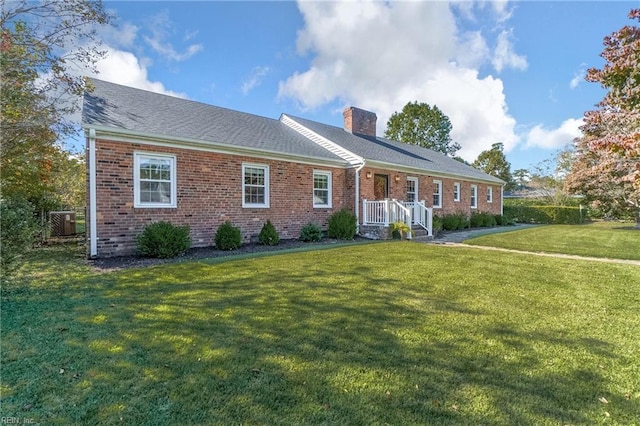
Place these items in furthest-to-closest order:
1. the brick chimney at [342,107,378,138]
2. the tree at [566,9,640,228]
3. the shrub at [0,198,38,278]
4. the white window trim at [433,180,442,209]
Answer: the brick chimney at [342,107,378,138] < the white window trim at [433,180,442,209] < the tree at [566,9,640,228] < the shrub at [0,198,38,278]

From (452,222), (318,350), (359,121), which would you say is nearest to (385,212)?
(452,222)

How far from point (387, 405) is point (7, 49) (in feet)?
27.5

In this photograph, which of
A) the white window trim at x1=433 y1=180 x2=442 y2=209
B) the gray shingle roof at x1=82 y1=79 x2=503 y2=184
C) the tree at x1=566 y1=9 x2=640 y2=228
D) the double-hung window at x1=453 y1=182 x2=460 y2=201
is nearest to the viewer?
the tree at x1=566 y1=9 x2=640 y2=228

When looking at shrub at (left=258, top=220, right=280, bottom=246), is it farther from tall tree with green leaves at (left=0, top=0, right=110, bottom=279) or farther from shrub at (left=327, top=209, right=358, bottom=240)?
tall tree with green leaves at (left=0, top=0, right=110, bottom=279)

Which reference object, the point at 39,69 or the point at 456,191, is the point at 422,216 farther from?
the point at 39,69

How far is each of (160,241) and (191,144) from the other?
3.04 metres

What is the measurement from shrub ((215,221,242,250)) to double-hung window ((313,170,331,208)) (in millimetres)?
3968

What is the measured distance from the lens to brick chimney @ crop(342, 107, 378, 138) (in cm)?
1803

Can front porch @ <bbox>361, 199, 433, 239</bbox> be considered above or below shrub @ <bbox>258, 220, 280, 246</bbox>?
above

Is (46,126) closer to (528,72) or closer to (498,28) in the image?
(498,28)

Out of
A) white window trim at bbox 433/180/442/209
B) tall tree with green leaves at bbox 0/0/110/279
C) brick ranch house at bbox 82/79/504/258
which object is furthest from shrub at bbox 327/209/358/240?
tall tree with green leaves at bbox 0/0/110/279

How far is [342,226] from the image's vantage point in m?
12.0

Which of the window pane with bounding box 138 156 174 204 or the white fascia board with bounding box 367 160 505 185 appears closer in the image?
the window pane with bounding box 138 156 174 204

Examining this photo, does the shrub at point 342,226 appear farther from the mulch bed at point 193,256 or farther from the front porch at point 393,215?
the front porch at point 393,215
